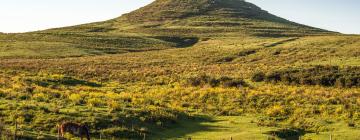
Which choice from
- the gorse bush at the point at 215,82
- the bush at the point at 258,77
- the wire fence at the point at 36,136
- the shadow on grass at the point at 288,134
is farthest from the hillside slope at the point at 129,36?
the shadow on grass at the point at 288,134

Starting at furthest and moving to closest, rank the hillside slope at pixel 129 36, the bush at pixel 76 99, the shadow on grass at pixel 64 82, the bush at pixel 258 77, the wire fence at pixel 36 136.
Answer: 1. the hillside slope at pixel 129 36
2. the bush at pixel 258 77
3. the shadow on grass at pixel 64 82
4. the bush at pixel 76 99
5. the wire fence at pixel 36 136

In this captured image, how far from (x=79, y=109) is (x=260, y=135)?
1315 cm

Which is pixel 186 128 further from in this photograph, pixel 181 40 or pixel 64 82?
pixel 181 40

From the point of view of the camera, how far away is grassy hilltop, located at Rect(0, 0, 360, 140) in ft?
107

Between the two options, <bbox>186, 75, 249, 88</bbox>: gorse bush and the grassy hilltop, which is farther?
<bbox>186, 75, 249, 88</bbox>: gorse bush

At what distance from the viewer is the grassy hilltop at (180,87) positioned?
32.7 m

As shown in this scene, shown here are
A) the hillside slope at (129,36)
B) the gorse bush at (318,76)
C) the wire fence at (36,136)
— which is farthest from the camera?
the hillside slope at (129,36)

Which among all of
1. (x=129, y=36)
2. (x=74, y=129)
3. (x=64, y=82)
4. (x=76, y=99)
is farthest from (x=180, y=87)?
(x=129, y=36)

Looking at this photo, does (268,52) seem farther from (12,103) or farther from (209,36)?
(12,103)

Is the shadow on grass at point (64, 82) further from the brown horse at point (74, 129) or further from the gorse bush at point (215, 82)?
the brown horse at point (74, 129)

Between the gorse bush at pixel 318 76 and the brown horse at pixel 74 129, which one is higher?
the brown horse at pixel 74 129

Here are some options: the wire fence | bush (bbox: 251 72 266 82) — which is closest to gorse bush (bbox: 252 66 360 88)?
bush (bbox: 251 72 266 82)

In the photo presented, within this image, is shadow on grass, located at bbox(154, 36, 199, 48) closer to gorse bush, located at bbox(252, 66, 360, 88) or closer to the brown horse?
gorse bush, located at bbox(252, 66, 360, 88)

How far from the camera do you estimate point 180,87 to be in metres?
59.8
